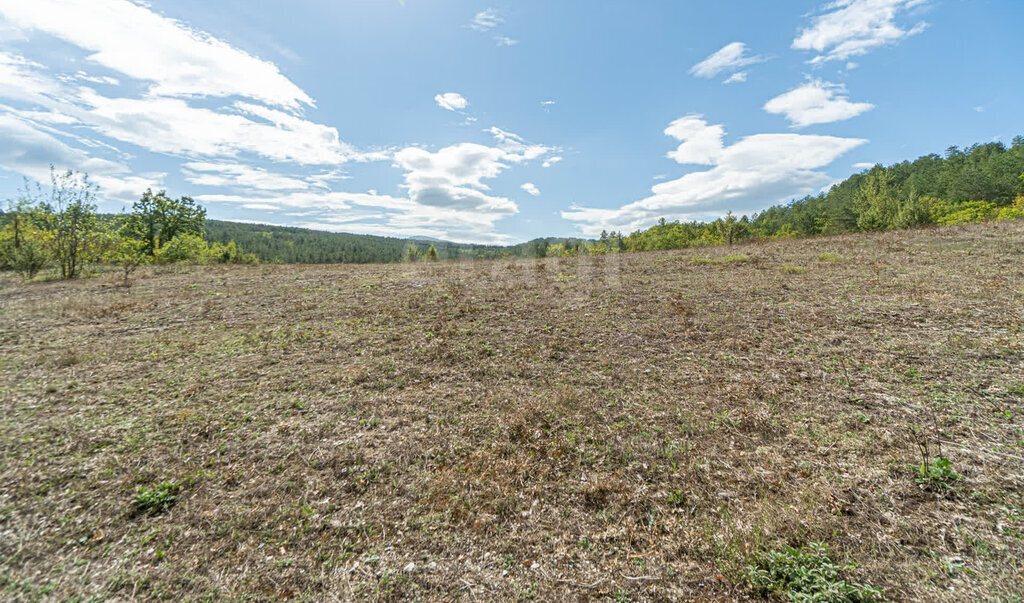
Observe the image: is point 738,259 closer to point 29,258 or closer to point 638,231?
point 29,258

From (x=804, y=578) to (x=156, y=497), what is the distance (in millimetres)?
7384

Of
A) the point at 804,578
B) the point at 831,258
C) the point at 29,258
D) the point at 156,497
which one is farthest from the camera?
the point at 29,258

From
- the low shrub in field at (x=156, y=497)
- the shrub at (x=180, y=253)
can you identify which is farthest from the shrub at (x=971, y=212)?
the shrub at (x=180, y=253)

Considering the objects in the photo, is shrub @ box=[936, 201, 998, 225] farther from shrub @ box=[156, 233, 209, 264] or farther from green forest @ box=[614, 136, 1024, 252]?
shrub @ box=[156, 233, 209, 264]

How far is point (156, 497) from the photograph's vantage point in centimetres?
442

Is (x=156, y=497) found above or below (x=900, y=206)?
below

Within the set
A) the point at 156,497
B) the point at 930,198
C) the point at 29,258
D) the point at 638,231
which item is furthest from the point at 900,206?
the point at 29,258

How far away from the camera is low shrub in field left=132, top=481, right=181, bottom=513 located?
170 inches

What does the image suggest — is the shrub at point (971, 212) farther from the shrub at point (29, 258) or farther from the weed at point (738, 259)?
the shrub at point (29, 258)

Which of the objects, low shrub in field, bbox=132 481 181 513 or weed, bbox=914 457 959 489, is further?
low shrub in field, bbox=132 481 181 513

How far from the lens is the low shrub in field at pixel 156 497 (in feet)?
14.2

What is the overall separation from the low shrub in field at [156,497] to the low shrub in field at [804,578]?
677 centimetres

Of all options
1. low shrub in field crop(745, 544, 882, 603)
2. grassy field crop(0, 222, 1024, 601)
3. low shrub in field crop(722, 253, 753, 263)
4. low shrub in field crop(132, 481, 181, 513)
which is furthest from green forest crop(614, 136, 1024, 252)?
low shrub in field crop(132, 481, 181, 513)

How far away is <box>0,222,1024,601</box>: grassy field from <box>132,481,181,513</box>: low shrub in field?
0.10 ft
